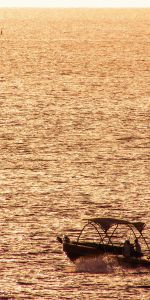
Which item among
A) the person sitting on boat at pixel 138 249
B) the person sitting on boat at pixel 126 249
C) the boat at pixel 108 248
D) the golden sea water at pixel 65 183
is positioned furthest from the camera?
the person sitting on boat at pixel 138 249

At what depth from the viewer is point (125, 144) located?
101 meters

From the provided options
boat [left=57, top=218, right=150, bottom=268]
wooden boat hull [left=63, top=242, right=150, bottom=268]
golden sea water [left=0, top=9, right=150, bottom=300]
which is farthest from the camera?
boat [left=57, top=218, right=150, bottom=268]

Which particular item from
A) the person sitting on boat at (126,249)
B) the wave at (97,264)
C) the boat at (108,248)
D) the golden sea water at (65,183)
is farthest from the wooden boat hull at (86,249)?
the person sitting on boat at (126,249)

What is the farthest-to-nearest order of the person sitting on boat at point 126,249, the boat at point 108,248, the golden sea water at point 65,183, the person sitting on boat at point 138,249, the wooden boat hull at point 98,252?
the person sitting on boat at point 138,249, the boat at point 108,248, the wooden boat hull at point 98,252, the person sitting on boat at point 126,249, the golden sea water at point 65,183

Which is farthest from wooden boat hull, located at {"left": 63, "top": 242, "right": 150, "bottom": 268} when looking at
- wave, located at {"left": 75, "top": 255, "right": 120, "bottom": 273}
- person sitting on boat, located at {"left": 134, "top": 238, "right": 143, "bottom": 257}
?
person sitting on boat, located at {"left": 134, "top": 238, "right": 143, "bottom": 257}

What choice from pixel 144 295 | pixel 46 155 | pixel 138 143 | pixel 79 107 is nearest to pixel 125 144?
pixel 138 143

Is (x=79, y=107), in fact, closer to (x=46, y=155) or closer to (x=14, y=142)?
(x=14, y=142)

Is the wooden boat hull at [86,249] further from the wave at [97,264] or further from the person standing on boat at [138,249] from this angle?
the person standing on boat at [138,249]

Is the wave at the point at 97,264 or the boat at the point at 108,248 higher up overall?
the boat at the point at 108,248

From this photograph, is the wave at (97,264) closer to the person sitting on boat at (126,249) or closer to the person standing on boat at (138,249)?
the person sitting on boat at (126,249)

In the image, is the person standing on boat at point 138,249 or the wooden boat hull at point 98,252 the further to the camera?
the person standing on boat at point 138,249

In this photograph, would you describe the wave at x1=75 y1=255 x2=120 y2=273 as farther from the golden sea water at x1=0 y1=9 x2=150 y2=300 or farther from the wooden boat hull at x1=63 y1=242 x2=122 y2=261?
the wooden boat hull at x1=63 y1=242 x2=122 y2=261

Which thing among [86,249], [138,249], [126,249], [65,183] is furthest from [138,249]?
[65,183]

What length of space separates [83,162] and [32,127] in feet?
93.3
